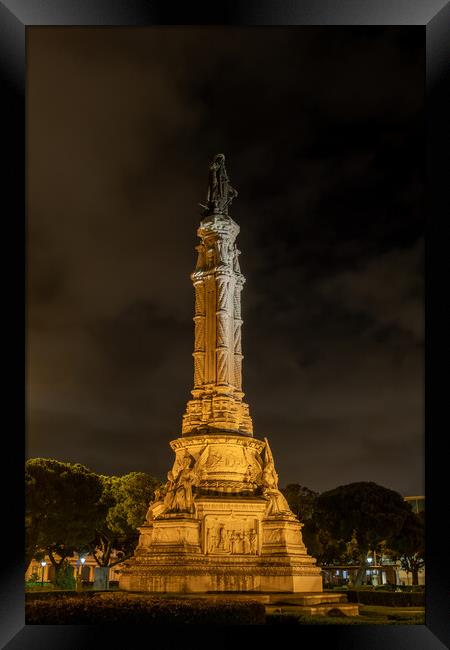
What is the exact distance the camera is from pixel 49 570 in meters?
80.0

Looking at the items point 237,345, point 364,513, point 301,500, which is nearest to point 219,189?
point 237,345

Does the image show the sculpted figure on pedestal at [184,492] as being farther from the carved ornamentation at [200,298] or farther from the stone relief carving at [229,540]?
the carved ornamentation at [200,298]

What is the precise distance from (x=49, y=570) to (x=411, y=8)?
7483 centimetres

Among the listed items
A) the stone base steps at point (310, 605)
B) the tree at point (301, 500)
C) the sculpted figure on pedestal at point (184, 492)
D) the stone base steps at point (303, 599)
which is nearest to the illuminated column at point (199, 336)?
the sculpted figure on pedestal at point (184, 492)

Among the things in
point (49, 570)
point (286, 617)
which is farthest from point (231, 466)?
point (49, 570)

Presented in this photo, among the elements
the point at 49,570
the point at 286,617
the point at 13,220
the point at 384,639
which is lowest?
the point at 49,570

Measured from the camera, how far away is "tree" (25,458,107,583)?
52.6 meters

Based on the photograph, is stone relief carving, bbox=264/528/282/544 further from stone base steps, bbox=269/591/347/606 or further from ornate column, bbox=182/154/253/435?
ornate column, bbox=182/154/253/435

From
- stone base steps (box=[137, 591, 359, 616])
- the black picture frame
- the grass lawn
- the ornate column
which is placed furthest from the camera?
the ornate column

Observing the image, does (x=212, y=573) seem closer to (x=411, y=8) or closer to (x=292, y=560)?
(x=292, y=560)

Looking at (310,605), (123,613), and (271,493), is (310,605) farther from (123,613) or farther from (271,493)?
(123,613)

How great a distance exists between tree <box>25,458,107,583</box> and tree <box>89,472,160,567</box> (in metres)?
9.76

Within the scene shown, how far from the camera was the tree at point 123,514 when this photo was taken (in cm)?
6694

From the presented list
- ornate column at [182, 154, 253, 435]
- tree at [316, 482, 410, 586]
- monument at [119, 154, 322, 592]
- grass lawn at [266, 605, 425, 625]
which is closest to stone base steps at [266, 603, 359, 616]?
grass lawn at [266, 605, 425, 625]
